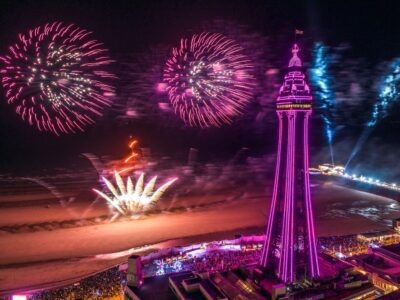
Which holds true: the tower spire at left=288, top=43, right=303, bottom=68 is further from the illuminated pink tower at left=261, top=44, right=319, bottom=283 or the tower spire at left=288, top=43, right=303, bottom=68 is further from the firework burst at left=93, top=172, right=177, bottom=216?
the firework burst at left=93, top=172, right=177, bottom=216

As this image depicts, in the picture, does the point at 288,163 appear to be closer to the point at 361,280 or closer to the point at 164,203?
the point at 361,280

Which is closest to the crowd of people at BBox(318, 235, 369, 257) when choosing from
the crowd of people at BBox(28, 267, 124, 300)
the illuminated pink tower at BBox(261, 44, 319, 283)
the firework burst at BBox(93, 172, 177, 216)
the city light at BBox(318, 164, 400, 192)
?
the illuminated pink tower at BBox(261, 44, 319, 283)

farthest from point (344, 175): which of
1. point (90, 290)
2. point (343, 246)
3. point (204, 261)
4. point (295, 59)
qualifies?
point (90, 290)

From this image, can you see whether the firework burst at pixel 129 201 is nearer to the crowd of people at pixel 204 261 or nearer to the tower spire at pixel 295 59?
the crowd of people at pixel 204 261

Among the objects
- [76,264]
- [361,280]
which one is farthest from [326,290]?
[76,264]

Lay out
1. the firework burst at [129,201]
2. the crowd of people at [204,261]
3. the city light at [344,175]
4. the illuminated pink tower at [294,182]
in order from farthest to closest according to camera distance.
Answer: the city light at [344,175], the firework burst at [129,201], the crowd of people at [204,261], the illuminated pink tower at [294,182]

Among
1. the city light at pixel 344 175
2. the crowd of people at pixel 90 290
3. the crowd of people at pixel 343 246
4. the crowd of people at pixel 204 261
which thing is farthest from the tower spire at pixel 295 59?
the city light at pixel 344 175

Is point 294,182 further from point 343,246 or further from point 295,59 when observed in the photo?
point 343,246
